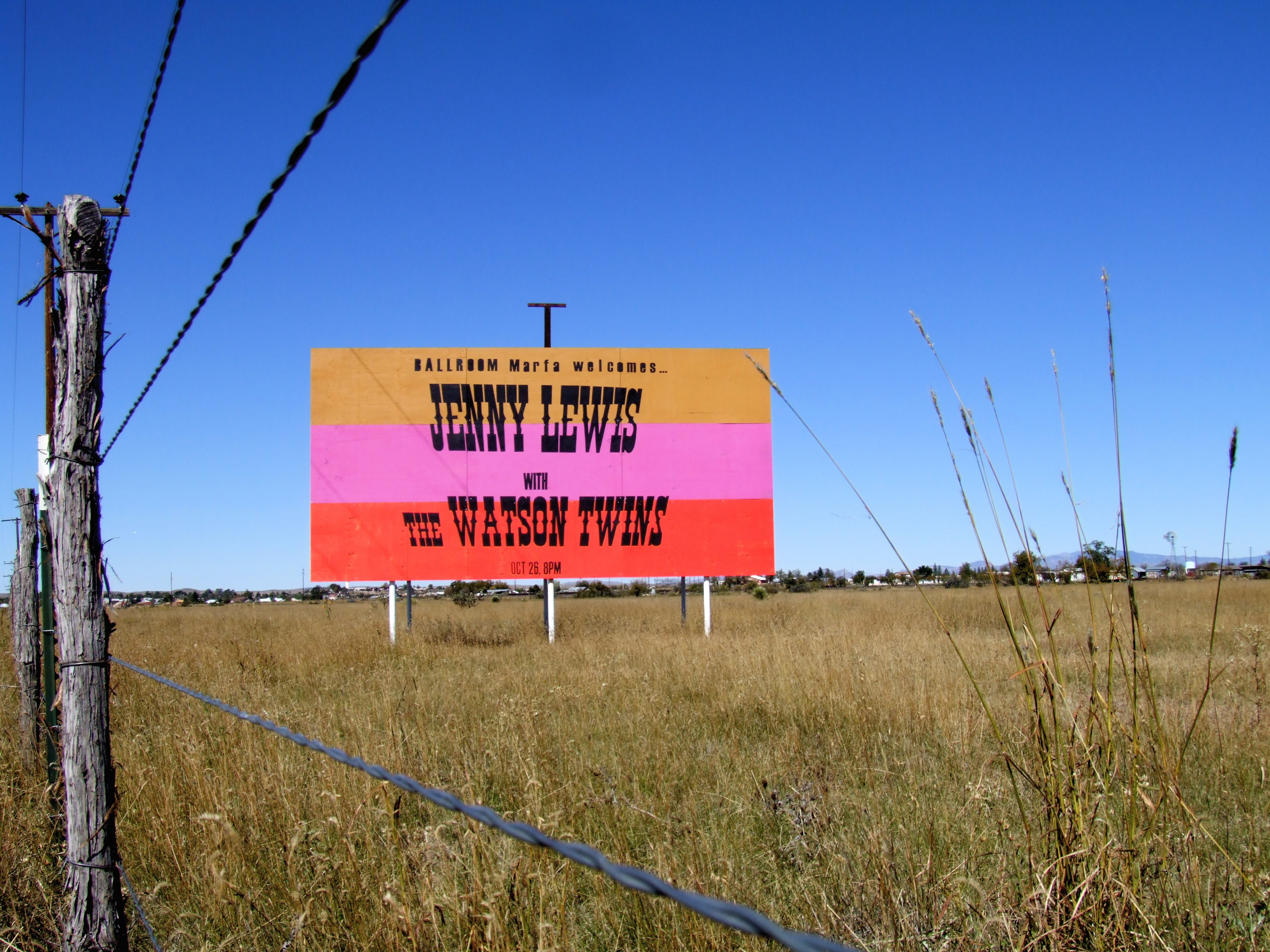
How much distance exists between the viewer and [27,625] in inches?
210

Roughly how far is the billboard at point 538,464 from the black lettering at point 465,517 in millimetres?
23

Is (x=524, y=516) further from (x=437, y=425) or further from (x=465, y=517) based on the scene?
(x=437, y=425)

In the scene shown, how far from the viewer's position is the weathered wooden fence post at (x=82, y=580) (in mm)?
2561

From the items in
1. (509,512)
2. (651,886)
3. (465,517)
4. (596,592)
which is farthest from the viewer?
(596,592)

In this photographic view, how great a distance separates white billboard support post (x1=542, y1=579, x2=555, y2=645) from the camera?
529 inches

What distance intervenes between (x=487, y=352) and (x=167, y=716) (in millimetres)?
8298

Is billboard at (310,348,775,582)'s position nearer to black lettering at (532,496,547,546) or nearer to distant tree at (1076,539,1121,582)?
black lettering at (532,496,547,546)

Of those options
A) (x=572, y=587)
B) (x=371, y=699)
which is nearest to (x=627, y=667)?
(x=371, y=699)

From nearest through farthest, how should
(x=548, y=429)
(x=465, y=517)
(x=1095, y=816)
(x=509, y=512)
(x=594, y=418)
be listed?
(x=1095, y=816), (x=465, y=517), (x=509, y=512), (x=548, y=429), (x=594, y=418)

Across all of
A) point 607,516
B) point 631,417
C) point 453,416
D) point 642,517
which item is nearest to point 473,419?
point 453,416

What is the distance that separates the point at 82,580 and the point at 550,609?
1103 cm

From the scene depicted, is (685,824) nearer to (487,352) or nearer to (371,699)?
(371,699)

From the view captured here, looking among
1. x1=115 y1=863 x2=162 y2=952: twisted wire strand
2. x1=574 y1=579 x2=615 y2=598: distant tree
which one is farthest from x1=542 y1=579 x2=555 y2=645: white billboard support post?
x1=574 y1=579 x2=615 y2=598: distant tree

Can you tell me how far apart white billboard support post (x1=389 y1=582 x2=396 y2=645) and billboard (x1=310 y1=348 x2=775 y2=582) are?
26 cm
